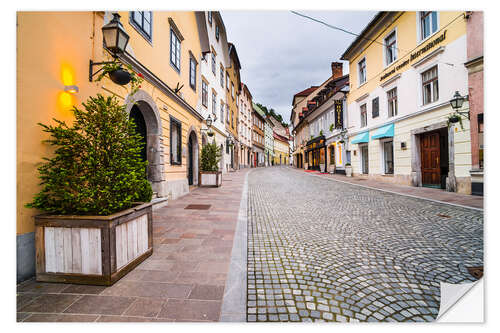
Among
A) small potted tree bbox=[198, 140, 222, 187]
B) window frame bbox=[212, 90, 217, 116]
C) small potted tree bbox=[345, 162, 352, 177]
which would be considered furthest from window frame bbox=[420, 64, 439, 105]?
window frame bbox=[212, 90, 217, 116]

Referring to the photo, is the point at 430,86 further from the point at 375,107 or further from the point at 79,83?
the point at 79,83

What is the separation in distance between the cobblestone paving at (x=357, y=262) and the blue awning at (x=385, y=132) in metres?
7.59

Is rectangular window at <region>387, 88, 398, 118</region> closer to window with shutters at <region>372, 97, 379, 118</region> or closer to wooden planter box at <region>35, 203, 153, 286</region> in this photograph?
window with shutters at <region>372, 97, 379, 118</region>

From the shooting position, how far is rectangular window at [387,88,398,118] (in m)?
12.2

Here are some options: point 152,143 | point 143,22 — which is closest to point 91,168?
point 152,143

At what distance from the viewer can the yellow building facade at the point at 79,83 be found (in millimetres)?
2471

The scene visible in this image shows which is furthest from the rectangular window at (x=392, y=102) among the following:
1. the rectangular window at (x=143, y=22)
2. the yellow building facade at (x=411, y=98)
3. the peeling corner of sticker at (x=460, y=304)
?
the rectangular window at (x=143, y=22)

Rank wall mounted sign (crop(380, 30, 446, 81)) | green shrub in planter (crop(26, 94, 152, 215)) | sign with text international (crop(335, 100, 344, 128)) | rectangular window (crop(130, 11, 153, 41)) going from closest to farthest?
green shrub in planter (crop(26, 94, 152, 215)) → rectangular window (crop(130, 11, 153, 41)) → wall mounted sign (crop(380, 30, 446, 81)) → sign with text international (crop(335, 100, 344, 128))

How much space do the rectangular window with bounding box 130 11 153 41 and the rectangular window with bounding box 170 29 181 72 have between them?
1401mm

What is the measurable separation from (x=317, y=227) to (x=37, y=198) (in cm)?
437

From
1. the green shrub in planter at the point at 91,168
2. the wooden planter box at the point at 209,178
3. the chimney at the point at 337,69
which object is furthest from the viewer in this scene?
the chimney at the point at 337,69

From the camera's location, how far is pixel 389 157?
13.0 metres

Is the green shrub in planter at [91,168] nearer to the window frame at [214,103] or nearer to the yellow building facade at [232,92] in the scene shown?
the window frame at [214,103]

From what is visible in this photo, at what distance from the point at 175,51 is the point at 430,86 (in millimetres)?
11124
